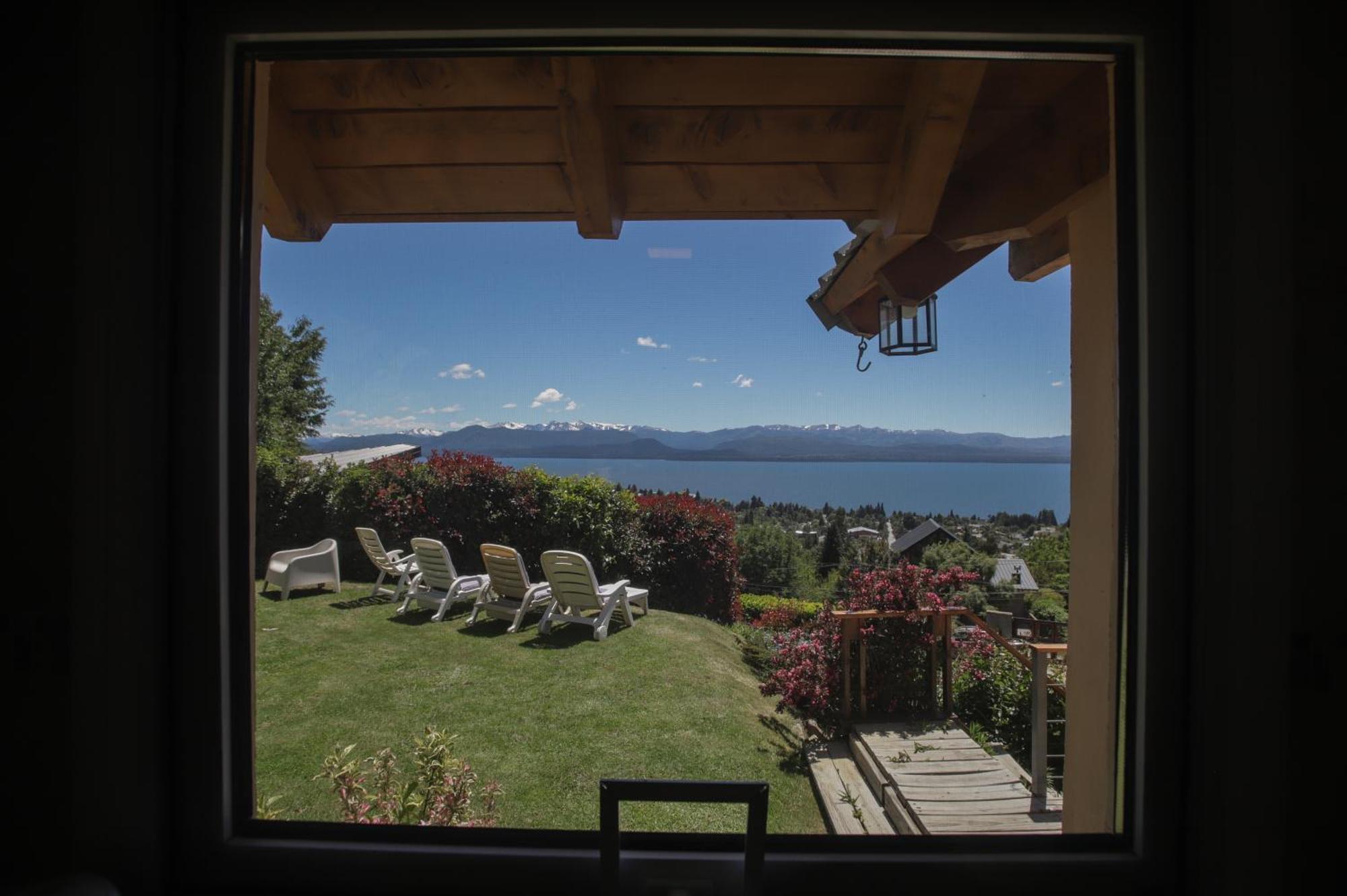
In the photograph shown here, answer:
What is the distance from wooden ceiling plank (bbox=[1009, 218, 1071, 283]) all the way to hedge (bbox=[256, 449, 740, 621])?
1586mm

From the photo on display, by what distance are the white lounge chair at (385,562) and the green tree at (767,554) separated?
1492mm

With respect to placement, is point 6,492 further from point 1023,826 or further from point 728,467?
point 1023,826

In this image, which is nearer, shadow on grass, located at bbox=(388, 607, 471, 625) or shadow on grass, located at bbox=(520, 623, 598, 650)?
shadow on grass, located at bbox=(388, 607, 471, 625)

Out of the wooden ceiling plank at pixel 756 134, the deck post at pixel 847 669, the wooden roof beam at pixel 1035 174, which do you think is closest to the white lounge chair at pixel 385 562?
the deck post at pixel 847 669

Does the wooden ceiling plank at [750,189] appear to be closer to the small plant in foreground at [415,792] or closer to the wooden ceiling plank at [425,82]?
the wooden ceiling plank at [425,82]

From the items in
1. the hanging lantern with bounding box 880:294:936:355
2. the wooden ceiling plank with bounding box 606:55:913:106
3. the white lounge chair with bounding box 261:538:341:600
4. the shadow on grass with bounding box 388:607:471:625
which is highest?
the wooden ceiling plank with bounding box 606:55:913:106

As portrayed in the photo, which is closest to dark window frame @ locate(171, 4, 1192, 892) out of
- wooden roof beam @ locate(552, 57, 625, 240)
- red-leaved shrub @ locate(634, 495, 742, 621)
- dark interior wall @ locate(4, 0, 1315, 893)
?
dark interior wall @ locate(4, 0, 1315, 893)

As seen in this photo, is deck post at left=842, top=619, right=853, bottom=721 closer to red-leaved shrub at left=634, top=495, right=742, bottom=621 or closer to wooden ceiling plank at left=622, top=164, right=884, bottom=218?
red-leaved shrub at left=634, top=495, right=742, bottom=621

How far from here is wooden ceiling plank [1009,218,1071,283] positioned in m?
1.05

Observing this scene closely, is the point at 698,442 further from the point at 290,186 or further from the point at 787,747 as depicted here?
the point at 290,186

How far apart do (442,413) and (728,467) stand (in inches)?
42.0

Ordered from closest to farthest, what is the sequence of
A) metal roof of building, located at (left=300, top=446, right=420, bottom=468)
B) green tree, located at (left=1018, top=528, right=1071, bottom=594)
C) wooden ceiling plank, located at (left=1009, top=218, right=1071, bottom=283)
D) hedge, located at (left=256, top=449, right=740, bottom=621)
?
wooden ceiling plank, located at (left=1009, top=218, right=1071, bottom=283) < green tree, located at (left=1018, top=528, right=1071, bottom=594) < metal roof of building, located at (left=300, top=446, right=420, bottom=468) < hedge, located at (left=256, top=449, right=740, bottom=621)

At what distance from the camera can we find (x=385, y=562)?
2.38m

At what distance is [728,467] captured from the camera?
2.20 m
